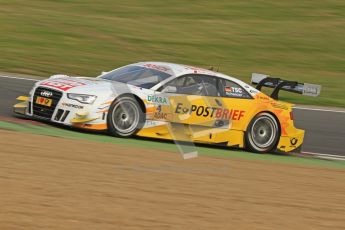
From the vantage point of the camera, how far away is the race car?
11.0 meters

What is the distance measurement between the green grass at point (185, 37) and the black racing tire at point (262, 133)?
5886 mm

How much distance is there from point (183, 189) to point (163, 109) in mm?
3875

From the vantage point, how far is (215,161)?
996 cm

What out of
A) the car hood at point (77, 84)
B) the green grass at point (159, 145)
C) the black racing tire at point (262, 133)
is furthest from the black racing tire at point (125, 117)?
the black racing tire at point (262, 133)

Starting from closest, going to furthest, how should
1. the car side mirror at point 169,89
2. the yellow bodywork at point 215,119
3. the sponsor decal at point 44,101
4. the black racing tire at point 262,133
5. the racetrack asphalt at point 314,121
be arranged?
1. the sponsor decal at point 44,101
2. the yellow bodywork at point 215,119
3. the car side mirror at point 169,89
4. the black racing tire at point 262,133
5. the racetrack asphalt at point 314,121

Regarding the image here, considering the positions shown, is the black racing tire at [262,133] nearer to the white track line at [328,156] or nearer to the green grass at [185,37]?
the white track line at [328,156]

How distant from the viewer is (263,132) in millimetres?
12453

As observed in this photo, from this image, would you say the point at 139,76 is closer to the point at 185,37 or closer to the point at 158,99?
the point at 158,99

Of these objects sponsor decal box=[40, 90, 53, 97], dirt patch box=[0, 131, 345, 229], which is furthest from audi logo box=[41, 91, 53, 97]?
dirt patch box=[0, 131, 345, 229]

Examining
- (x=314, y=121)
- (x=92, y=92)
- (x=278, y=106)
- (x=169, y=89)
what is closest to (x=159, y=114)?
(x=169, y=89)

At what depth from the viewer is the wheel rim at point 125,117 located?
11062 mm

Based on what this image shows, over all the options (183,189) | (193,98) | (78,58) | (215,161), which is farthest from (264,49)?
(183,189)

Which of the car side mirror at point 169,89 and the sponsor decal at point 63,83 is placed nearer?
the sponsor decal at point 63,83

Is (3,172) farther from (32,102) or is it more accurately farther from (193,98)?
(193,98)
